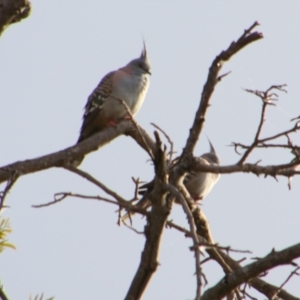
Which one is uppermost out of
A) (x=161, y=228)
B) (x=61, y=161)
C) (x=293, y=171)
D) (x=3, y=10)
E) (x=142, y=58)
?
(x=142, y=58)

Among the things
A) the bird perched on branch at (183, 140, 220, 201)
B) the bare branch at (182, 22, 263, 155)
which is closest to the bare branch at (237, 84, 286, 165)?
the bare branch at (182, 22, 263, 155)

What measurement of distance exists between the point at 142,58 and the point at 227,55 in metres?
5.77

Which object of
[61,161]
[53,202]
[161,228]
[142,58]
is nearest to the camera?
[161,228]

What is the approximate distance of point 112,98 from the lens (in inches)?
310

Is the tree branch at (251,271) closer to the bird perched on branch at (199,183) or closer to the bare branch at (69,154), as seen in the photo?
the bare branch at (69,154)

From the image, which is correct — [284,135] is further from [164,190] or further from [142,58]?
[142,58]

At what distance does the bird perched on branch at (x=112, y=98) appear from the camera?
7953mm

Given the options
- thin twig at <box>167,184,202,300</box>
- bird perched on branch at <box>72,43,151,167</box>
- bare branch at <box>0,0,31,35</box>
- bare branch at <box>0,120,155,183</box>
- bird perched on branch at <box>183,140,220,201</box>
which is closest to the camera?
thin twig at <box>167,184,202,300</box>

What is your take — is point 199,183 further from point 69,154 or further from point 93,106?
point 69,154

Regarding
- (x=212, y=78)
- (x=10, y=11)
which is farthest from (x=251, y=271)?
(x=10, y=11)

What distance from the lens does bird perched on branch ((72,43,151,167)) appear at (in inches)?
313

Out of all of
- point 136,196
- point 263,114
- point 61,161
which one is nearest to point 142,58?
point 61,161

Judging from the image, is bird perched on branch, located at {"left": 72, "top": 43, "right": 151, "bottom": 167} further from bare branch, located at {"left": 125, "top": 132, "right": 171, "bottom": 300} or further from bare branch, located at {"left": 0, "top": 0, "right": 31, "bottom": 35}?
bare branch, located at {"left": 125, "top": 132, "right": 171, "bottom": 300}

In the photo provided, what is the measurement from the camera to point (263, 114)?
3482mm
